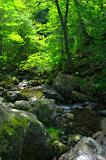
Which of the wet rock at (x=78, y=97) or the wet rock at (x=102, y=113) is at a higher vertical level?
the wet rock at (x=102, y=113)

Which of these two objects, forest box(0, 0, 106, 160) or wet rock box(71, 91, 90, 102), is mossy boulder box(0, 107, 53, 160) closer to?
forest box(0, 0, 106, 160)

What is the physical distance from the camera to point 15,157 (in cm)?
877

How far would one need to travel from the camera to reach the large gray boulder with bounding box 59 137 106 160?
8969mm

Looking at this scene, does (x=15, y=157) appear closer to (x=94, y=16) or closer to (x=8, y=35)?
(x=94, y=16)

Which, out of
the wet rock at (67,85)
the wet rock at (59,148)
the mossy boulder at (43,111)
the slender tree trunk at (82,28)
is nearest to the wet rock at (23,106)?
the mossy boulder at (43,111)

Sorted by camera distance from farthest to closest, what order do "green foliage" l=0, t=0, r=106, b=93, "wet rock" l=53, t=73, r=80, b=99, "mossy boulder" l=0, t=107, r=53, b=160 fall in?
"wet rock" l=53, t=73, r=80, b=99
"green foliage" l=0, t=0, r=106, b=93
"mossy boulder" l=0, t=107, r=53, b=160

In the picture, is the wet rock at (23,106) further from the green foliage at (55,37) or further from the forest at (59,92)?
the green foliage at (55,37)

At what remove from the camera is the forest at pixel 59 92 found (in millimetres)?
9375

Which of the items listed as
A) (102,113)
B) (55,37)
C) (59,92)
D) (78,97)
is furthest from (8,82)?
(102,113)

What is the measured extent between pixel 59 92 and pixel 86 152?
519 inches

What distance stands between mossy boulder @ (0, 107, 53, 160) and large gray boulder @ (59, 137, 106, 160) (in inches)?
33.2

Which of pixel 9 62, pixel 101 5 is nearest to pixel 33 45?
pixel 9 62

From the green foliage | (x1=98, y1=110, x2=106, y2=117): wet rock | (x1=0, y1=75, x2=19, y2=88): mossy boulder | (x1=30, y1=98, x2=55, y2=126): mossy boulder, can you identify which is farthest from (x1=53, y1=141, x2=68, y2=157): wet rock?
(x1=0, y1=75, x2=19, y2=88): mossy boulder

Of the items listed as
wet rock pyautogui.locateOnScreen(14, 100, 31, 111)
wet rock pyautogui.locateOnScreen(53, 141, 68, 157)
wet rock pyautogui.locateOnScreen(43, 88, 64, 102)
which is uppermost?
wet rock pyautogui.locateOnScreen(14, 100, 31, 111)
